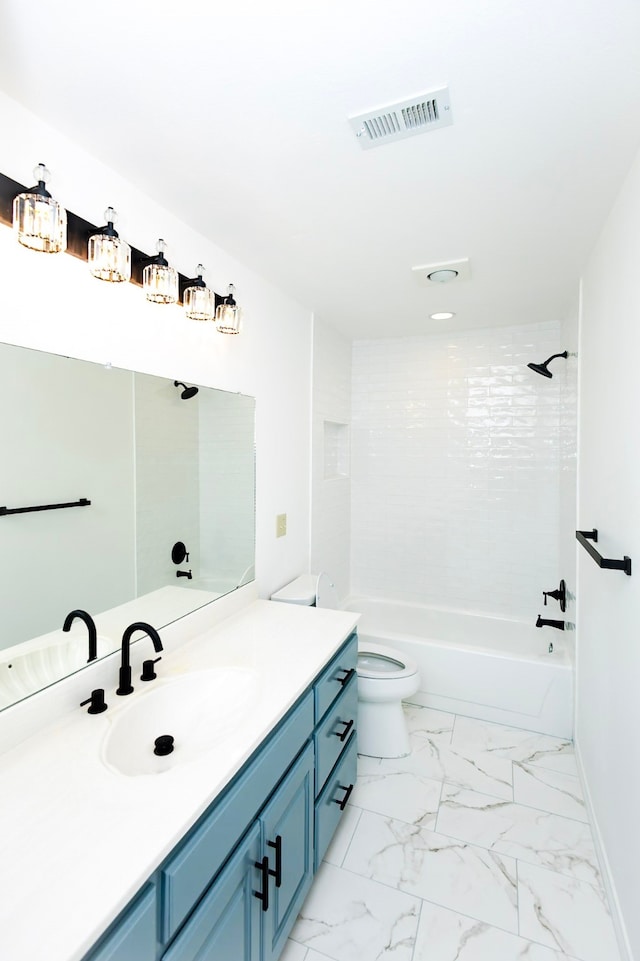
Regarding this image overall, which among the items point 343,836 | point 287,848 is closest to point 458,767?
point 343,836

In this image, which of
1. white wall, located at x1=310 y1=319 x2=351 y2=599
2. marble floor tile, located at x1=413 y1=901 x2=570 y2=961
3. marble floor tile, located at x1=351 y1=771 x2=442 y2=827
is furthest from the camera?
white wall, located at x1=310 y1=319 x2=351 y2=599

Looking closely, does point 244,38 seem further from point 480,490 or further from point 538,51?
point 480,490

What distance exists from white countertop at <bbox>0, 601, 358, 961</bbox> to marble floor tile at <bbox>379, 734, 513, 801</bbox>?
123 cm

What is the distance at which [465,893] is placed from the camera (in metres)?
1.60

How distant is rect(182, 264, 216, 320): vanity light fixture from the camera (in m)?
1.64

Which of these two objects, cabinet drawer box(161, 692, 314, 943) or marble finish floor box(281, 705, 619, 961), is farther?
marble finish floor box(281, 705, 619, 961)

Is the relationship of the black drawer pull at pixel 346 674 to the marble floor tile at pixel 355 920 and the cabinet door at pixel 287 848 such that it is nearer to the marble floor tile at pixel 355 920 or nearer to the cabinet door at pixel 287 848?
the cabinet door at pixel 287 848

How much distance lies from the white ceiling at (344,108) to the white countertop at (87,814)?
4.84 feet

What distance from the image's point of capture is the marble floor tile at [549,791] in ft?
6.55

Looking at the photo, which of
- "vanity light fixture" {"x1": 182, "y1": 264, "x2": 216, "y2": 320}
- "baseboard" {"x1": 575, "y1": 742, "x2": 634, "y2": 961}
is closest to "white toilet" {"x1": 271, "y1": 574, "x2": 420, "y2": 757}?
"baseboard" {"x1": 575, "y1": 742, "x2": 634, "y2": 961}

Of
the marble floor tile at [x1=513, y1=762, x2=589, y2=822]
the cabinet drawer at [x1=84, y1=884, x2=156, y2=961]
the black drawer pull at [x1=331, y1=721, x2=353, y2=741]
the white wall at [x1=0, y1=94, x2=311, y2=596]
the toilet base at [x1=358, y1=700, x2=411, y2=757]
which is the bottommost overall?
the marble floor tile at [x1=513, y1=762, x2=589, y2=822]

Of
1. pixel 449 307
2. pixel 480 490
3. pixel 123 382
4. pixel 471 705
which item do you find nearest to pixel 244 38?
pixel 123 382

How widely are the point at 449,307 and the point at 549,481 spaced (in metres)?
1.32

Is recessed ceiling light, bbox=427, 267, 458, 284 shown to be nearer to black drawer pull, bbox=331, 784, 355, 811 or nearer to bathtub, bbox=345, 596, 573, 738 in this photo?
bathtub, bbox=345, 596, 573, 738
